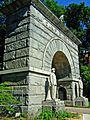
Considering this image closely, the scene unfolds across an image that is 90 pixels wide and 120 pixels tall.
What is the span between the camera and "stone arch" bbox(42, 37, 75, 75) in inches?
412

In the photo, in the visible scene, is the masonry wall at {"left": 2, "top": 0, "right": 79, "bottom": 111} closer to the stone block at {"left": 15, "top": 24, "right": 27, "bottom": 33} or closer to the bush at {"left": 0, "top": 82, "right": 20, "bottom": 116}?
the stone block at {"left": 15, "top": 24, "right": 27, "bottom": 33}

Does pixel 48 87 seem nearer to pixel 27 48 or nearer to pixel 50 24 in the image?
pixel 27 48

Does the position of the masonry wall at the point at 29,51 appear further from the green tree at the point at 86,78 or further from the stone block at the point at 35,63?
the green tree at the point at 86,78

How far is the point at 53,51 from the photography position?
11.5 meters

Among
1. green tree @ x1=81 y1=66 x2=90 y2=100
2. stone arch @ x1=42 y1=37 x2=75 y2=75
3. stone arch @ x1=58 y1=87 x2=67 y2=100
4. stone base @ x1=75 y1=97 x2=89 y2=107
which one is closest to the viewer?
stone arch @ x1=42 y1=37 x2=75 y2=75

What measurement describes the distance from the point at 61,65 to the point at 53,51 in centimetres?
357

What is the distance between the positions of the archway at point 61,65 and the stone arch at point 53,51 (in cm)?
30

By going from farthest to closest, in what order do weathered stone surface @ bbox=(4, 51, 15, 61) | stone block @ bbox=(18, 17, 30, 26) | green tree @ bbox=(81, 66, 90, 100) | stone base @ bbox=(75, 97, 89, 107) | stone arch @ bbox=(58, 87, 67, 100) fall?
green tree @ bbox=(81, 66, 90, 100)
stone arch @ bbox=(58, 87, 67, 100)
stone base @ bbox=(75, 97, 89, 107)
weathered stone surface @ bbox=(4, 51, 15, 61)
stone block @ bbox=(18, 17, 30, 26)

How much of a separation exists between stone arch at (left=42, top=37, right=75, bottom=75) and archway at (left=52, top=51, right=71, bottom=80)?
0.30m

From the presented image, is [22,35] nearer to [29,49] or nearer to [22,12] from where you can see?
[29,49]

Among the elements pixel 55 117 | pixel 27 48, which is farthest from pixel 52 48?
pixel 55 117

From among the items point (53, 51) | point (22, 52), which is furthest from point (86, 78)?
point (22, 52)

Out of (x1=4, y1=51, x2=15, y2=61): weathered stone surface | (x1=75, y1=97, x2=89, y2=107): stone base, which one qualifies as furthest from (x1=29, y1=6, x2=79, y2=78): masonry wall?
(x1=75, y1=97, x2=89, y2=107): stone base

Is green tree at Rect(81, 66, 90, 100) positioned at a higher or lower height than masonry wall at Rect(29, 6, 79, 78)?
lower
